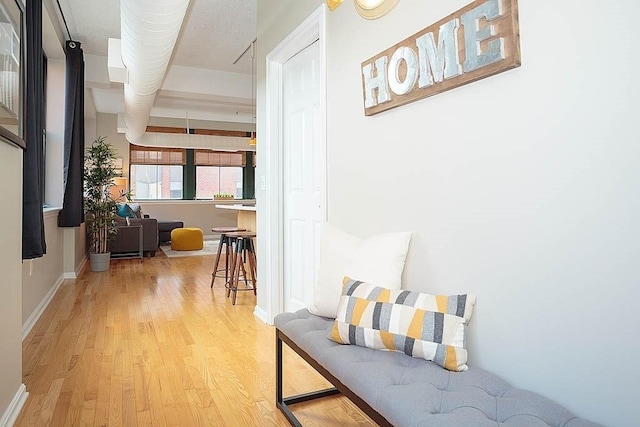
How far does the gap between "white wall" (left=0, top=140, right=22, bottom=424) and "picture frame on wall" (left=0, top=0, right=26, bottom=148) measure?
0.29 feet

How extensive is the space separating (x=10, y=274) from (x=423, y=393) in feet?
6.30

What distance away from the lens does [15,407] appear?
1.97 metres

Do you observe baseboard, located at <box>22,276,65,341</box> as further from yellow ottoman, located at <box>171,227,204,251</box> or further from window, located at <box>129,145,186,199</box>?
window, located at <box>129,145,186,199</box>

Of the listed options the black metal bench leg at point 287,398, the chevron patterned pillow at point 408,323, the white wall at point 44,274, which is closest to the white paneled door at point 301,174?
the black metal bench leg at point 287,398

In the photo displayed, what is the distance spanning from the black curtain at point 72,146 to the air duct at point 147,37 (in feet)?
1.98

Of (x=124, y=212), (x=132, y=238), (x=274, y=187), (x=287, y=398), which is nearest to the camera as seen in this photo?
(x=287, y=398)

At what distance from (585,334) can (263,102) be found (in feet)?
9.84

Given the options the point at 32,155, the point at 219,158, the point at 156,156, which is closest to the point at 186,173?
the point at 156,156

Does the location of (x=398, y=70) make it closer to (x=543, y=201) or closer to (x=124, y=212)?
(x=543, y=201)

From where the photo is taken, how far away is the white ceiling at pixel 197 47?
4.42 metres

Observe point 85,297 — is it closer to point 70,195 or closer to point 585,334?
point 70,195

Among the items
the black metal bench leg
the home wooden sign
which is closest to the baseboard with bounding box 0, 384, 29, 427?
the black metal bench leg

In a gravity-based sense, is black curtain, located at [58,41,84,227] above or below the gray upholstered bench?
above

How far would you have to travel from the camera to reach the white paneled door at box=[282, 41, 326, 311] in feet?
9.98
